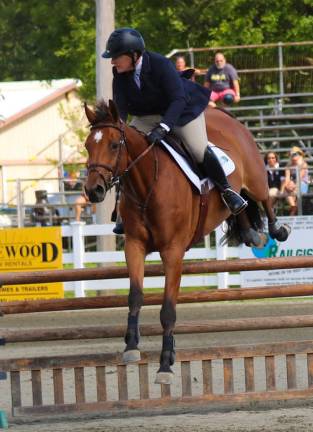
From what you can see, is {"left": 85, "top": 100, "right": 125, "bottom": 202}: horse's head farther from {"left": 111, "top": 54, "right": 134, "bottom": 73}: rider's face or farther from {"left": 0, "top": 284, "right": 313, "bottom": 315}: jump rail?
{"left": 0, "top": 284, "right": 313, "bottom": 315}: jump rail

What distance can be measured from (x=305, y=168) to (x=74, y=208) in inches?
265

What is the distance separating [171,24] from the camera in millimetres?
25891

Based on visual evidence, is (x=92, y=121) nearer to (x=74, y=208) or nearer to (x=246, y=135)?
(x=246, y=135)

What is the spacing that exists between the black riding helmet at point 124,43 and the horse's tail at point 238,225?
2035mm

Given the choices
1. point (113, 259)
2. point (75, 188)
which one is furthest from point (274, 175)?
point (75, 188)

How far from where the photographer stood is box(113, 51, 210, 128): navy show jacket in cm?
739

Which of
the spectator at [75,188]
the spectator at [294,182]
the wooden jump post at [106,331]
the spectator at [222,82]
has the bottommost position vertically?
the spectator at [75,188]

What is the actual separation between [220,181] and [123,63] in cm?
119

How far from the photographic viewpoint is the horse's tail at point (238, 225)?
29.0 ft

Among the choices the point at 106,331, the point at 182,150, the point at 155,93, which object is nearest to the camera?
the point at 155,93

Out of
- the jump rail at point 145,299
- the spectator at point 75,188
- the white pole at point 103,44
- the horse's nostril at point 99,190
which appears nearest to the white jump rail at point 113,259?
the white pole at point 103,44

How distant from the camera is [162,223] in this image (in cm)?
724

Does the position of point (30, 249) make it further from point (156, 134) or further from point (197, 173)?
point (156, 134)

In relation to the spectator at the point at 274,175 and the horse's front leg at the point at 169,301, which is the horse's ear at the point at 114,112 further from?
the spectator at the point at 274,175
